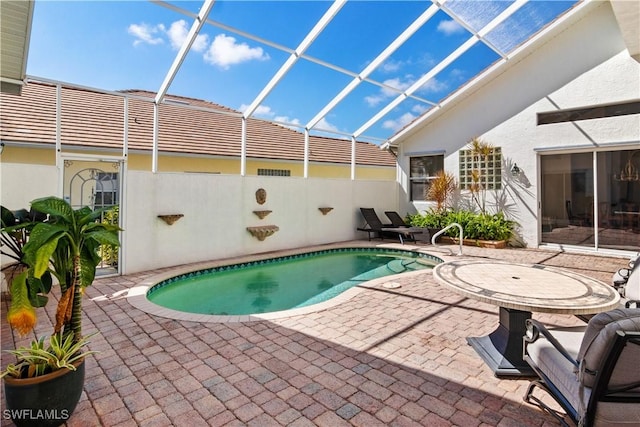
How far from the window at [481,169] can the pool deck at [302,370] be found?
7698 mm

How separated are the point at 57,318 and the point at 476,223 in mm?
11770

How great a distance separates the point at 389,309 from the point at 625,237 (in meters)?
8.61

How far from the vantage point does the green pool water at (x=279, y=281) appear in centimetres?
672

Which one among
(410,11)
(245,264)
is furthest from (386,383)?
(410,11)

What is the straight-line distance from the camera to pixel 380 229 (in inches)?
501

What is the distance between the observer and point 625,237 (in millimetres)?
9602

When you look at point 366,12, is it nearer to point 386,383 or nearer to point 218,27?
point 218,27

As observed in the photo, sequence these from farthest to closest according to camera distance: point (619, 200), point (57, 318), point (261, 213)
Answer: point (261, 213) < point (619, 200) < point (57, 318)

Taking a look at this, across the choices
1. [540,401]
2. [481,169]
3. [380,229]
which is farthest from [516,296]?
[481,169]

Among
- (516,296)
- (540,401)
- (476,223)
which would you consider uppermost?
(476,223)

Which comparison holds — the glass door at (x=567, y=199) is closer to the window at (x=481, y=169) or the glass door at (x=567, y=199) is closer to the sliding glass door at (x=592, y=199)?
the sliding glass door at (x=592, y=199)

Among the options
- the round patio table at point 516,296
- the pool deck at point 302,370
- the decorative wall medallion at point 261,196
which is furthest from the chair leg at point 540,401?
the decorative wall medallion at point 261,196

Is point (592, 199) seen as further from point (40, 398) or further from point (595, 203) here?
point (40, 398)

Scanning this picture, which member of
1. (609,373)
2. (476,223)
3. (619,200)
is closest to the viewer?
(609,373)
